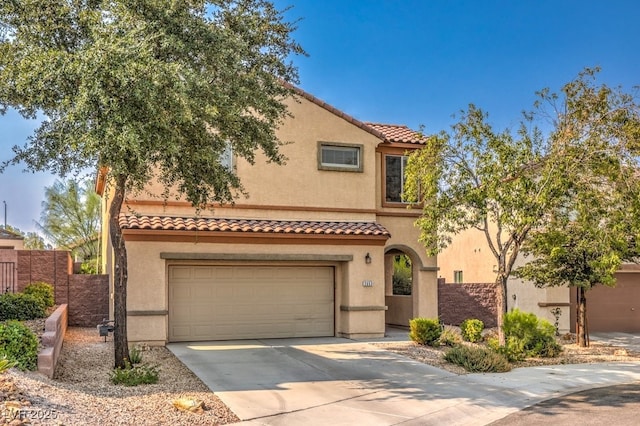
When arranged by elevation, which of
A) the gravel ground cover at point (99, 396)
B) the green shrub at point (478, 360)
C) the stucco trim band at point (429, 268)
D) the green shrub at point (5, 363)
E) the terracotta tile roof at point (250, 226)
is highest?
the terracotta tile roof at point (250, 226)

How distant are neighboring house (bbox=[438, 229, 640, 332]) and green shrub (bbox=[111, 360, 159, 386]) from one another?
13.6 metres

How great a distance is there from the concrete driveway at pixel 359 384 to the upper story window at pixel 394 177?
570 centimetres

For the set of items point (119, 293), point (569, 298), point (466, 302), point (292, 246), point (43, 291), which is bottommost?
point (466, 302)

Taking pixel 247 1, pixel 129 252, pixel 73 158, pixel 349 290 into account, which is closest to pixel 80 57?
pixel 73 158

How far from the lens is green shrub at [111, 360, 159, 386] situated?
11.6 meters

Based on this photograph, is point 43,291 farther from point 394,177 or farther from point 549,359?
point 549,359

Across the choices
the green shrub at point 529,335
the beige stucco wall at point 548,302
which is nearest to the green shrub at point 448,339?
the green shrub at point 529,335

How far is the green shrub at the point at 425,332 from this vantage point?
18000mm

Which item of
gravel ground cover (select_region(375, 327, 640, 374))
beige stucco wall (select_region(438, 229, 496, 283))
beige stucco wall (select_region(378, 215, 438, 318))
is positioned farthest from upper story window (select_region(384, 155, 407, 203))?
beige stucco wall (select_region(438, 229, 496, 283))

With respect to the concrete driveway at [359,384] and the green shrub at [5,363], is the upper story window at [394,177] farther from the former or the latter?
the green shrub at [5,363]

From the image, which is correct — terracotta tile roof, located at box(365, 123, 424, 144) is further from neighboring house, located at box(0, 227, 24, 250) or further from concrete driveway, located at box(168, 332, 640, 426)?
neighboring house, located at box(0, 227, 24, 250)

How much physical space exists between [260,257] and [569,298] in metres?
11.9

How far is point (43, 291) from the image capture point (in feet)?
63.9

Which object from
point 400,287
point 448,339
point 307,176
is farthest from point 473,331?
point 400,287
